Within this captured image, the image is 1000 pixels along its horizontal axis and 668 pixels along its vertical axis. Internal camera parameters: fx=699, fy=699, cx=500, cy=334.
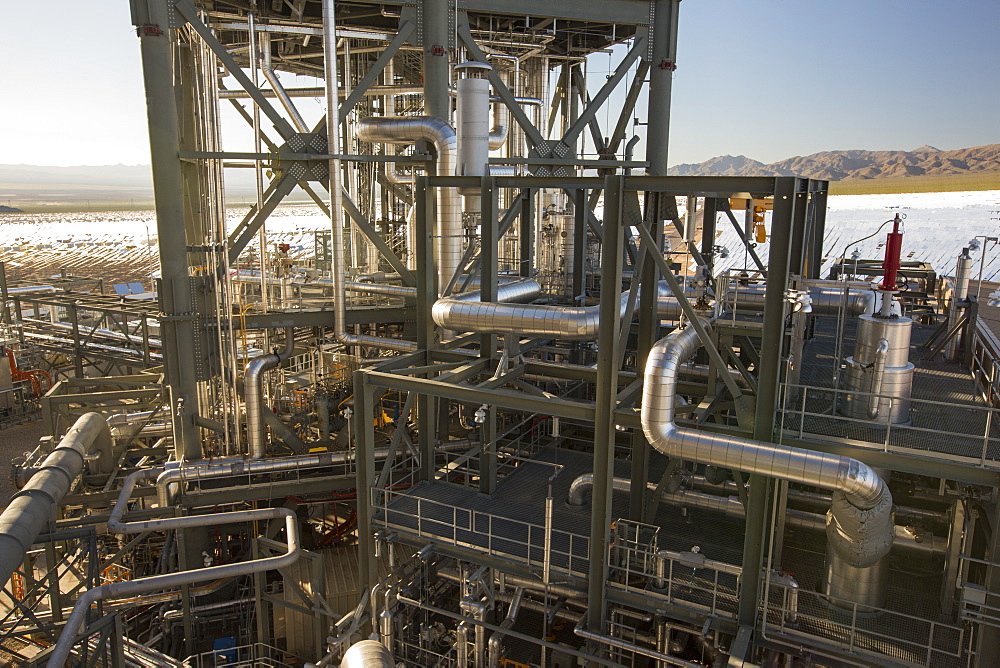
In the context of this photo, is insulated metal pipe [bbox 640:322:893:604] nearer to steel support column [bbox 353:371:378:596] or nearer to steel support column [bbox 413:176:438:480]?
steel support column [bbox 353:371:378:596]

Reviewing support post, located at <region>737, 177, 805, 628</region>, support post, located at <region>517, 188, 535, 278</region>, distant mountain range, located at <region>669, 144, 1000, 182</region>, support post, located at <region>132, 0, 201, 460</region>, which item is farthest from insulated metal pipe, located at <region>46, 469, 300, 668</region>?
distant mountain range, located at <region>669, 144, 1000, 182</region>

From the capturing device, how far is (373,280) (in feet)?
78.2

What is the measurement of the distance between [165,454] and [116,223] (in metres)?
143

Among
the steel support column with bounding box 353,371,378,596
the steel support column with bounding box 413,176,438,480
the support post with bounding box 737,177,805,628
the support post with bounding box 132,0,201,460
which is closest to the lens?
the support post with bounding box 737,177,805,628

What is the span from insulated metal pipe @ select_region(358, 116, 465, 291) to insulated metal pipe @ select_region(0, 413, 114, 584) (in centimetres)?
678

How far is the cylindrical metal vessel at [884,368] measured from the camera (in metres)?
10.5

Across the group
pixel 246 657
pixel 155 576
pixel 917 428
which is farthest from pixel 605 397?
pixel 246 657

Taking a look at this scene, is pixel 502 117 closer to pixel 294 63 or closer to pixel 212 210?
pixel 294 63

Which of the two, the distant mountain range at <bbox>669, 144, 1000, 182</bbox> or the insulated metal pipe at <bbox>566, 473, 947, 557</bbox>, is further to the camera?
the distant mountain range at <bbox>669, 144, 1000, 182</bbox>

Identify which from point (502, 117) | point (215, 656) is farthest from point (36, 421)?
point (502, 117)

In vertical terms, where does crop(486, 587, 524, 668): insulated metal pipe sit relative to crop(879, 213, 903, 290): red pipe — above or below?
below

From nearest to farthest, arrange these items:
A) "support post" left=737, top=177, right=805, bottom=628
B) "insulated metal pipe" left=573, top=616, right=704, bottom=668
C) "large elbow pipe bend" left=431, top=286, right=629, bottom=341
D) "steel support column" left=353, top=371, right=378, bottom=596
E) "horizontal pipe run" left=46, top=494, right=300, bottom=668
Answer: "support post" left=737, top=177, right=805, bottom=628 → "horizontal pipe run" left=46, top=494, right=300, bottom=668 → "insulated metal pipe" left=573, top=616, right=704, bottom=668 → "large elbow pipe bend" left=431, top=286, right=629, bottom=341 → "steel support column" left=353, top=371, right=378, bottom=596

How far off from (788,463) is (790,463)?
1.0 inches

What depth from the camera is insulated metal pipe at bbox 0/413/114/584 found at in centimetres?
1025
